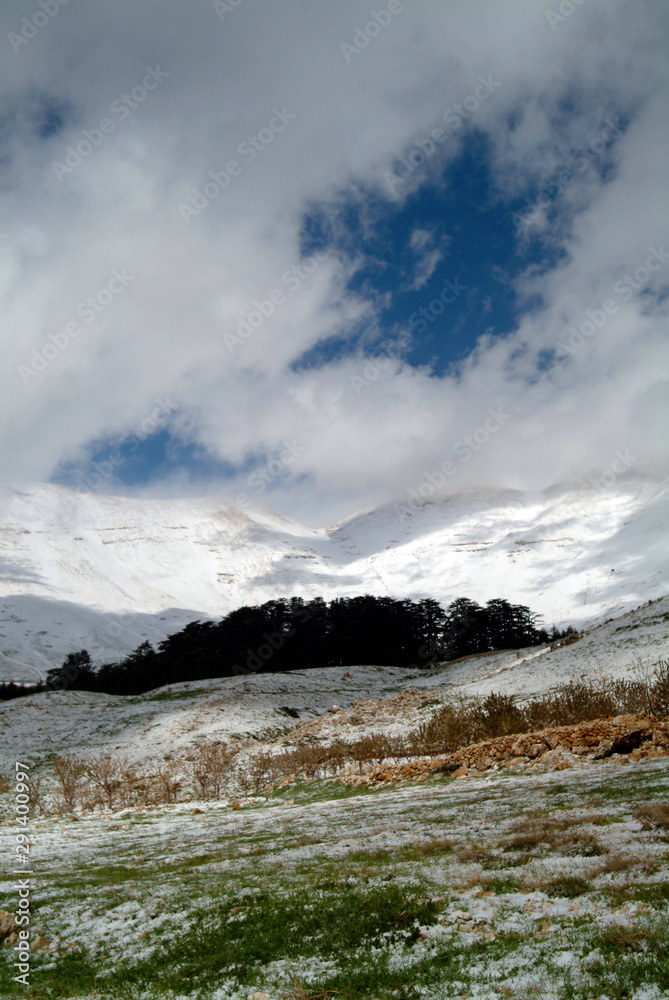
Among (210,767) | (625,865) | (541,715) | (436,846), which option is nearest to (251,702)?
(210,767)

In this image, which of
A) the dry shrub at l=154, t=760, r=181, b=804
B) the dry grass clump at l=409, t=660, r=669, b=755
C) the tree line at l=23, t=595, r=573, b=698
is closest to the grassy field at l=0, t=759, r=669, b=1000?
the dry grass clump at l=409, t=660, r=669, b=755

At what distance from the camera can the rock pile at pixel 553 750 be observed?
12.7 metres

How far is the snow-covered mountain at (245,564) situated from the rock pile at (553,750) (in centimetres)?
6933

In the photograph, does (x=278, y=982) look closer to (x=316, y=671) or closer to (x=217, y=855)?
(x=217, y=855)

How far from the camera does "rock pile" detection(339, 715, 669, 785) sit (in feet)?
41.8

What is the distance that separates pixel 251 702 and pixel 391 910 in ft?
118

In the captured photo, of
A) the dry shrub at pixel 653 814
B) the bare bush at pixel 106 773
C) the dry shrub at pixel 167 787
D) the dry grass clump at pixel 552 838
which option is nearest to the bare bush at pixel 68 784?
the bare bush at pixel 106 773

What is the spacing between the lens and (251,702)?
39000 mm

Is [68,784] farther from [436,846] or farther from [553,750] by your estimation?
[436,846]

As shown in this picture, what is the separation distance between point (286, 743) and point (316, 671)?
2744 cm

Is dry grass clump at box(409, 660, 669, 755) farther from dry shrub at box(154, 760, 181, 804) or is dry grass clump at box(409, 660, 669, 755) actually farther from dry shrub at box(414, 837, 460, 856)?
dry shrub at box(414, 837, 460, 856)

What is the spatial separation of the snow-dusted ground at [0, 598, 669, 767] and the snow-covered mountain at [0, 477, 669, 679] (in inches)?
1848

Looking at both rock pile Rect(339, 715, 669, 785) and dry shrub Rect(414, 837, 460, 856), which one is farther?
rock pile Rect(339, 715, 669, 785)

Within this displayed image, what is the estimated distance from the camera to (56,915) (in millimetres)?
6070
